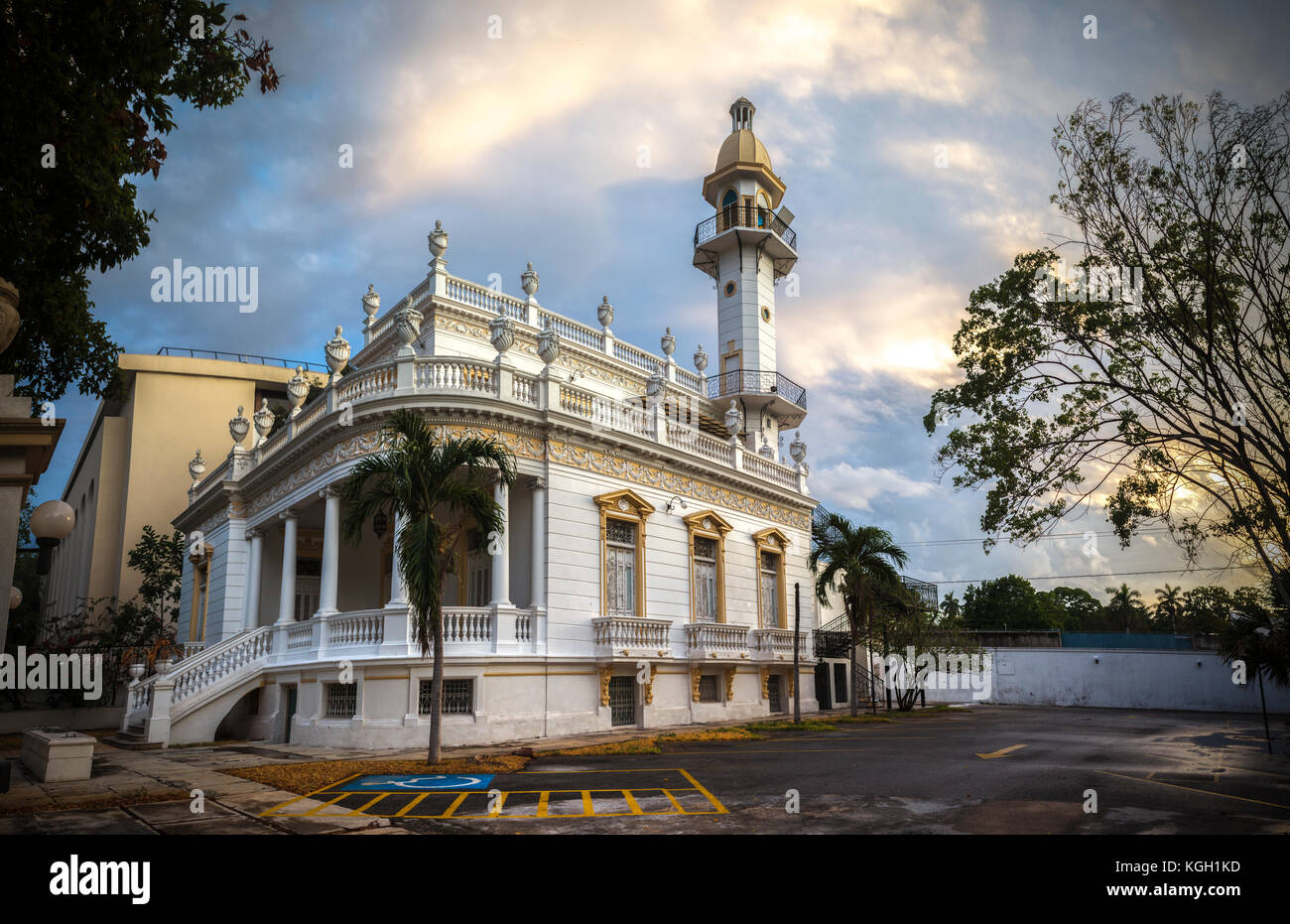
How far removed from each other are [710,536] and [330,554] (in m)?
10.9

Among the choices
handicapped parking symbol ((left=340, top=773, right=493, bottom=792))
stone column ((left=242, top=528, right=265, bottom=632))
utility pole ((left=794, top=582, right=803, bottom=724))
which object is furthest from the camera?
stone column ((left=242, top=528, right=265, bottom=632))

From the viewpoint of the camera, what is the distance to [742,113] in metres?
37.7

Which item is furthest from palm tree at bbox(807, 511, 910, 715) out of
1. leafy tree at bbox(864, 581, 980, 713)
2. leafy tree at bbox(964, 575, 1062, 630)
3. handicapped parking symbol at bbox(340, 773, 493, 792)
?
leafy tree at bbox(964, 575, 1062, 630)

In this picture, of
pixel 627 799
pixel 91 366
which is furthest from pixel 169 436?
pixel 627 799

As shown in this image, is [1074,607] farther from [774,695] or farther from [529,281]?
[529,281]

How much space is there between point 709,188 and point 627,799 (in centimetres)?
3163

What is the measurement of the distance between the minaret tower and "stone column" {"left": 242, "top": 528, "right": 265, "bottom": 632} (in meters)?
17.3

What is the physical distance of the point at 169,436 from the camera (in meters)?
41.2

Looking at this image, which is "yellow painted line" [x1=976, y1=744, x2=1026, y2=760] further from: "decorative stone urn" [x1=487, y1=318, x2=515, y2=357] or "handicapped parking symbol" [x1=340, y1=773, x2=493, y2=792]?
"decorative stone urn" [x1=487, y1=318, x2=515, y2=357]

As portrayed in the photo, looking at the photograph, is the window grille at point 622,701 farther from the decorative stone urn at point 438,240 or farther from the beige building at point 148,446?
the beige building at point 148,446

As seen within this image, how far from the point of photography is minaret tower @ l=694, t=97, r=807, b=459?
114 ft

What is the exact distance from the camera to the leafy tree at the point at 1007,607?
71938mm

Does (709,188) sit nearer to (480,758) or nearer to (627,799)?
(480,758)

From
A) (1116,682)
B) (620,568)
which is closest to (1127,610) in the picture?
(1116,682)
